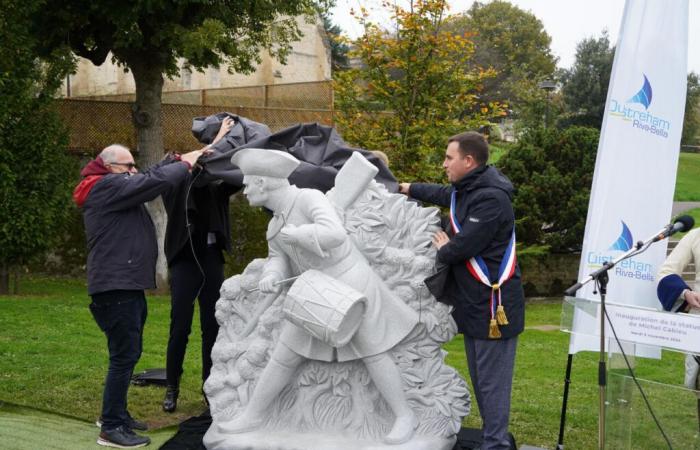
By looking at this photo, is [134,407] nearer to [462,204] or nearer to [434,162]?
[462,204]

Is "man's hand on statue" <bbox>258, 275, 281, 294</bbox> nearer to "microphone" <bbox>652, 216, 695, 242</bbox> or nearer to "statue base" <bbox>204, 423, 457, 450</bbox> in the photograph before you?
"statue base" <bbox>204, 423, 457, 450</bbox>

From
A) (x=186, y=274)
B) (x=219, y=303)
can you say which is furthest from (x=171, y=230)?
(x=219, y=303)

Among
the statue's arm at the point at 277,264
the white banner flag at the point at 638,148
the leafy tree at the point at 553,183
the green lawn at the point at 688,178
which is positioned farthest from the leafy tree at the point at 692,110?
the statue's arm at the point at 277,264

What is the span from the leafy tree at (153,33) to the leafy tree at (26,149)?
49 cm

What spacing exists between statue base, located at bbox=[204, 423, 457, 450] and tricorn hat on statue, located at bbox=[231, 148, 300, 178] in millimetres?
1523

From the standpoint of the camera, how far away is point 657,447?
12.9 ft

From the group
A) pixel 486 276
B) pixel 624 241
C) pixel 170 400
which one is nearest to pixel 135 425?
pixel 170 400

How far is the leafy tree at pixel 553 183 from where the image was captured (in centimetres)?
1275

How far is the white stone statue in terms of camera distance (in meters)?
4.45

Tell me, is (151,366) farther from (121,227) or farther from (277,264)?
(277,264)

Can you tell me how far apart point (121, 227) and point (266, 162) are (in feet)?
3.29

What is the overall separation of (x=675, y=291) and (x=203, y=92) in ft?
44.1

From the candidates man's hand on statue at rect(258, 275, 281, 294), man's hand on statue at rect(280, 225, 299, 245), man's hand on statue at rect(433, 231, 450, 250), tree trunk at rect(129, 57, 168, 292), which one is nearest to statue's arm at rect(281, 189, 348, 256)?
man's hand on statue at rect(280, 225, 299, 245)

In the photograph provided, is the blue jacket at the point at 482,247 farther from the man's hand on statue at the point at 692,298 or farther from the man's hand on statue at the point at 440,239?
the man's hand on statue at the point at 692,298
